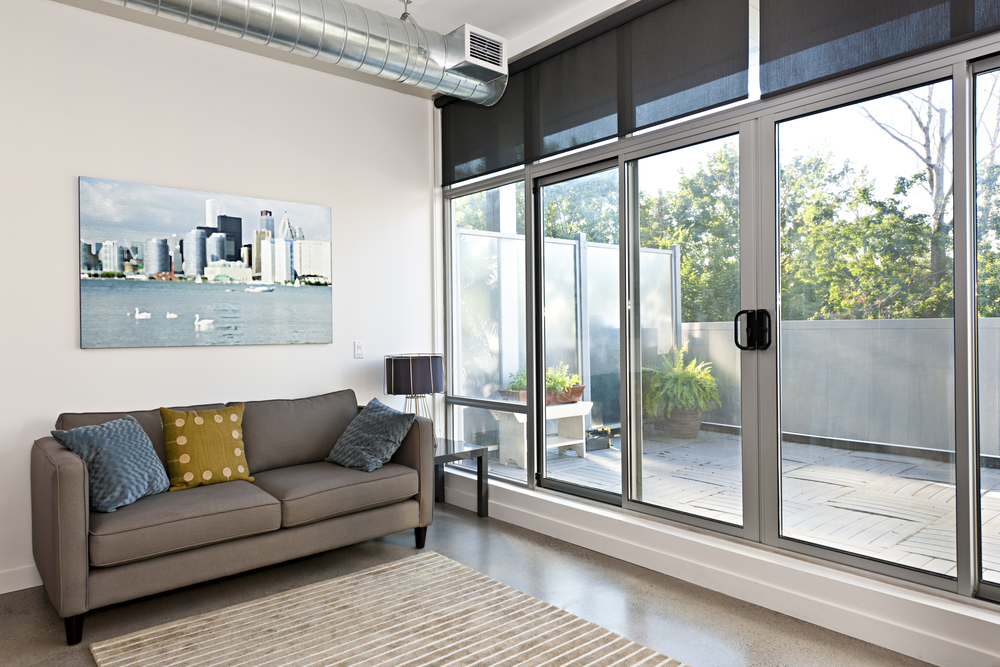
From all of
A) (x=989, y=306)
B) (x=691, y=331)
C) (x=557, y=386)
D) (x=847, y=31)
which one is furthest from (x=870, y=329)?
(x=557, y=386)

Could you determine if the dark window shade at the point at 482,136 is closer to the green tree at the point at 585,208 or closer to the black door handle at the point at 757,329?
the green tree at the point at 585,208

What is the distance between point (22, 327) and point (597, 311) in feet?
10.3

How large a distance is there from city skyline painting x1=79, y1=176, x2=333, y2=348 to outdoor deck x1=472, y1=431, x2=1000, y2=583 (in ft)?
8.02

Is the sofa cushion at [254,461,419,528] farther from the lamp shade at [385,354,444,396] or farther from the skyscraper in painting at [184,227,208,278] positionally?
the skyscraper in painting at [184,227,208,278]

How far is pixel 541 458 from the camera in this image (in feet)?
13.8

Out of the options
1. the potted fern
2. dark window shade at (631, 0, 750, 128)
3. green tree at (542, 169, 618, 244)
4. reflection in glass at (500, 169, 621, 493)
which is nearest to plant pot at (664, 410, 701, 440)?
the potted fern

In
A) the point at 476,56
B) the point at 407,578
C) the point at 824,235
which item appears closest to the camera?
the point at 824,235

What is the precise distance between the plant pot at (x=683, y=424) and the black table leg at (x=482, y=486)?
1.36 metres

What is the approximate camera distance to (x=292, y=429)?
381 cm

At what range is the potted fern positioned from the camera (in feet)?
10.7

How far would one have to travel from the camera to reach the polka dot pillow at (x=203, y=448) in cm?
325

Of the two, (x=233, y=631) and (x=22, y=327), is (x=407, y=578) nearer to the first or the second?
(x=233, y=631)

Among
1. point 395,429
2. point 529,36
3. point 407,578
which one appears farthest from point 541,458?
point 529,36

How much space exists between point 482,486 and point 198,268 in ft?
7.49
